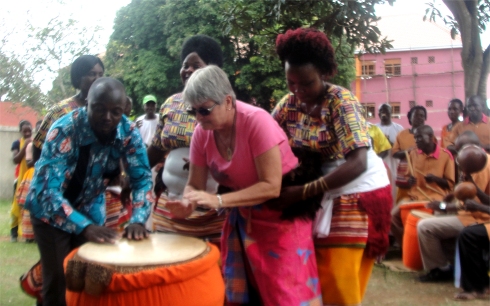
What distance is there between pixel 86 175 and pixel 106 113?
0.45 meters

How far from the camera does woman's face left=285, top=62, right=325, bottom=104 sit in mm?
3141

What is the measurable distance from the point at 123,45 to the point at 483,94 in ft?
37.3

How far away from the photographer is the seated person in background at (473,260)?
17.3 ft

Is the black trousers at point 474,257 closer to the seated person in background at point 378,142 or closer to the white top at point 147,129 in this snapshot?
the seated person in background at point 378,142

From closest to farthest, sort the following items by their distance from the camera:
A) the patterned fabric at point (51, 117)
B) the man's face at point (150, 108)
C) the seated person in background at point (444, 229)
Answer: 1. the patterned fabric at point (51, 117)
2. the seated person in background at point (444, 229)
3. the man's face at point (150, 108)

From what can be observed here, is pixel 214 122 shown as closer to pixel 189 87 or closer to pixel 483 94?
pixel 189 87

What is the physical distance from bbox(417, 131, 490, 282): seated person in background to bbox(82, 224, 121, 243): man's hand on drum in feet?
11.5

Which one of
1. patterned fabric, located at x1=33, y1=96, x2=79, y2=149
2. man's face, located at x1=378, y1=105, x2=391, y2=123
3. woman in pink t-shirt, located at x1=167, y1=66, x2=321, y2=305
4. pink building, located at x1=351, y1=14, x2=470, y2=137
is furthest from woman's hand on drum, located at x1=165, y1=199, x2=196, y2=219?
pink building, located at x1=351, y1=14, x2=470, y2=137

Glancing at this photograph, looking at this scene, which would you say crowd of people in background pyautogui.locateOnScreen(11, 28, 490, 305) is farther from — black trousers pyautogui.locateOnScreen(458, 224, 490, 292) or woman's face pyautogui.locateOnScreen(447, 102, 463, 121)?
woman's face pyautogui.locateOnScreen(447, 102, 463, 121)

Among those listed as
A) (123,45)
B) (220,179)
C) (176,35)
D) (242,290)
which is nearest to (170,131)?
(220,179)

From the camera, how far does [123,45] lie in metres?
16.6

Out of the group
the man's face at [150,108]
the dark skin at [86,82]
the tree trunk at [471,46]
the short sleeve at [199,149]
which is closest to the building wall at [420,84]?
the tree trunk at [471,46]

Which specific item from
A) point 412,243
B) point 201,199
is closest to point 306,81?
point 201,199

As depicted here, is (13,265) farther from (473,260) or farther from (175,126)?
(473,260)
